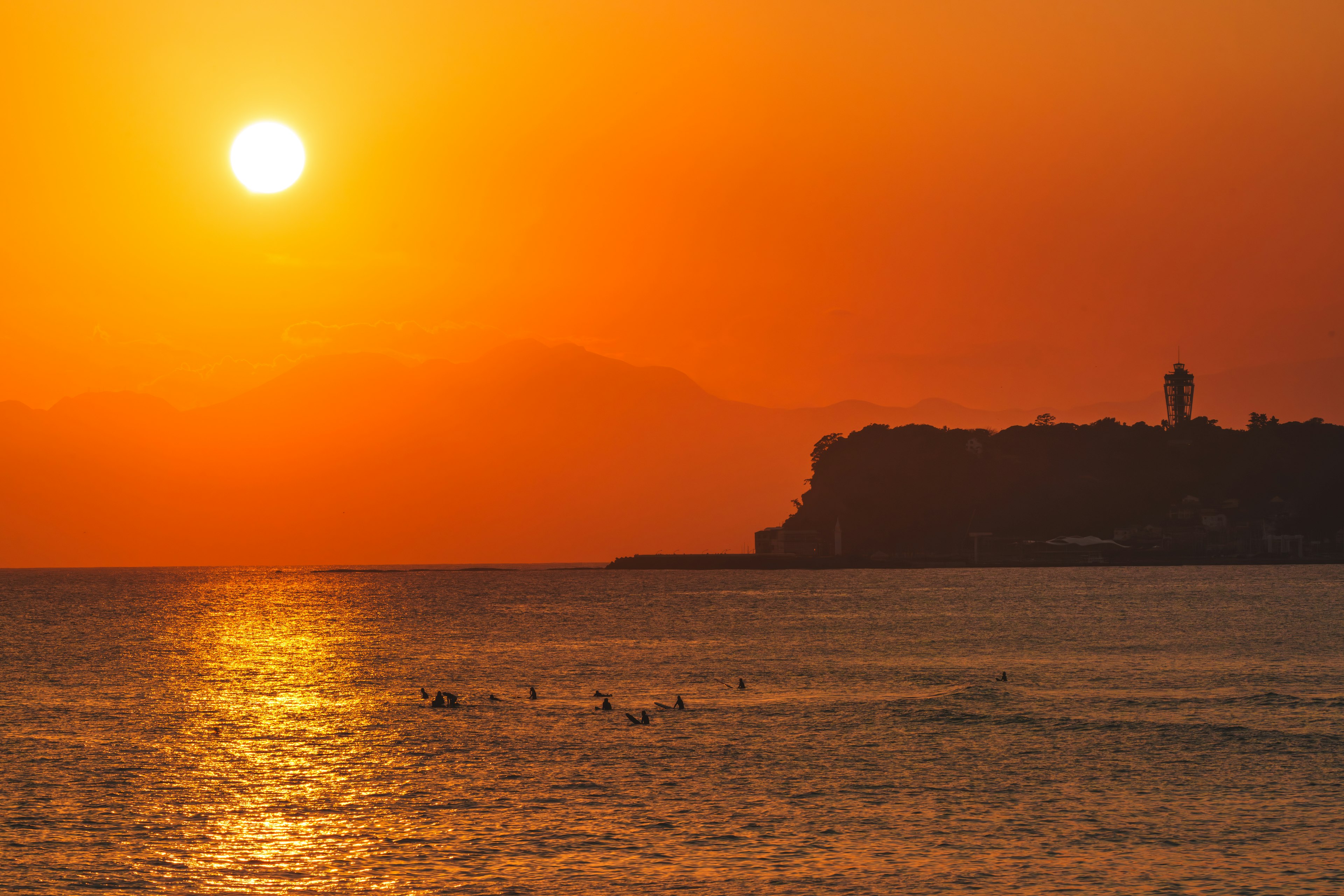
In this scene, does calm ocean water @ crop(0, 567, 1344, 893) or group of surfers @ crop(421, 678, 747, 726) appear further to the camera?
group of surfers @ crop(421, 678, 747, 726)

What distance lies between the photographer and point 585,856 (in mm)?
30734

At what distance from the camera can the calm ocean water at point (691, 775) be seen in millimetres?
29625

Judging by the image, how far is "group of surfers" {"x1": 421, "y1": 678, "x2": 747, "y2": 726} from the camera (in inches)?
2149

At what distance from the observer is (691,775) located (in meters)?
41.5

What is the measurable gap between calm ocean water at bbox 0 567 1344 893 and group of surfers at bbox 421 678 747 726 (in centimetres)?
67

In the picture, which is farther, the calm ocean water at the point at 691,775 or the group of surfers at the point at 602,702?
the group of surfers at the point at 602,702

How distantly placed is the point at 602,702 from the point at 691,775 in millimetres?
20725

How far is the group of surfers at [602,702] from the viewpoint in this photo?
5459 cm

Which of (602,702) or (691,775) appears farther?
(602,702)

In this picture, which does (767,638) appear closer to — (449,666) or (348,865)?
(449,666)

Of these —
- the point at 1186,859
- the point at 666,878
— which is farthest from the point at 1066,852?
the point at 666,878

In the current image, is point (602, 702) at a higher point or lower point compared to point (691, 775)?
higher

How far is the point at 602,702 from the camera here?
6175cm

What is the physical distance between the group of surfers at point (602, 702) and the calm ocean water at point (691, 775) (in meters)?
0.67
